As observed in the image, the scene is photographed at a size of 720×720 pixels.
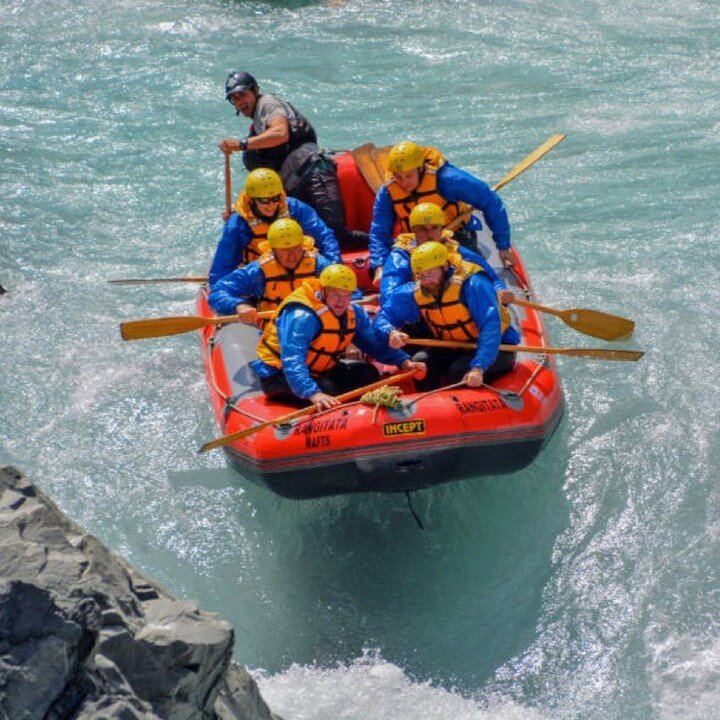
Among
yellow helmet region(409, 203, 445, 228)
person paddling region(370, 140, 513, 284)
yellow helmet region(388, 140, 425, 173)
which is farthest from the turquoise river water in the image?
yellow helmet region(388, 140, 425, 173)

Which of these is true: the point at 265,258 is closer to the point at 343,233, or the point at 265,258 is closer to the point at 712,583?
the point at 343,233

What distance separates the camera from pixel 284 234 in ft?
19.4

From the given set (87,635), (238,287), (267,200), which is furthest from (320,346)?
(87,635)

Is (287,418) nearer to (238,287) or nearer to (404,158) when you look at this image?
(238,287)

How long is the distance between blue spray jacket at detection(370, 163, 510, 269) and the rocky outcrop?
3.31 metres

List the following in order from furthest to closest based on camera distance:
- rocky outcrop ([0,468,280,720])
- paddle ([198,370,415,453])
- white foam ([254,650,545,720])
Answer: paddle ([198,370,415,453]), white foam ([254,650,545,720]), rocky outcrop ([0,468,280,720])

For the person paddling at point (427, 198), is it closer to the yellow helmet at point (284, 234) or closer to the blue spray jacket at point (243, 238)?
the blue spray jacket at point (243, 238)

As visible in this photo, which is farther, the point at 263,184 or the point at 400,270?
the point at 263,184

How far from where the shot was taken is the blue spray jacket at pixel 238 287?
6215 millimetres

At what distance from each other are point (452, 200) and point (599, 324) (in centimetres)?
116

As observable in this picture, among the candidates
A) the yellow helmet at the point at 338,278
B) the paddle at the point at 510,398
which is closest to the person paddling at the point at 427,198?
the yellow helmet at the point at 338,278

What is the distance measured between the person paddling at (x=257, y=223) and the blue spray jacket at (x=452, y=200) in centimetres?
26

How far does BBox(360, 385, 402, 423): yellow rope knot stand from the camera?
17.4ft

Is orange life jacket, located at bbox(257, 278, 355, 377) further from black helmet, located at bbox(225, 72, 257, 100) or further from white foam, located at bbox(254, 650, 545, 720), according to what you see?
black helmet, located at bbox(225, 72, 257, 100)
